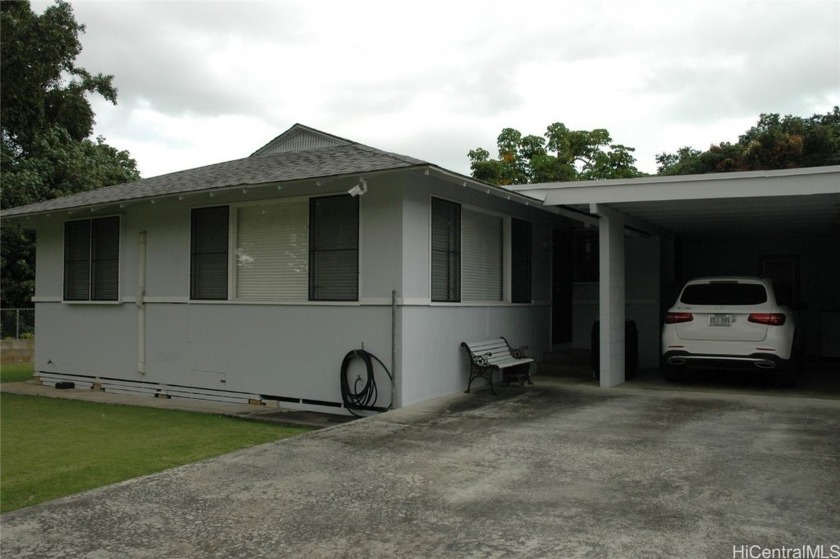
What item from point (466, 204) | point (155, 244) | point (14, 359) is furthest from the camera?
point (14, 359)

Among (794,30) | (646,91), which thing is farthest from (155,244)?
(646,91)

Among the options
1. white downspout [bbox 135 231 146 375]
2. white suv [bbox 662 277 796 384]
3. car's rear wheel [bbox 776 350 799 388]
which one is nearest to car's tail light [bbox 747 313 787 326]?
white suv [bbox 662 277 796 384]

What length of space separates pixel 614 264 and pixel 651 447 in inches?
176

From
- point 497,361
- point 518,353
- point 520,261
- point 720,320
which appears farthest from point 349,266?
point 720,320

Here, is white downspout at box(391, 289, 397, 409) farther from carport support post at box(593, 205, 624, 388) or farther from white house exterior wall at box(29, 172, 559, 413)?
carport support post at box(593, 205, 624, 388)

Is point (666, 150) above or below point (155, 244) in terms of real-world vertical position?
above

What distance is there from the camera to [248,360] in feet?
32.6

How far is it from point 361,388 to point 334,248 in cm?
191

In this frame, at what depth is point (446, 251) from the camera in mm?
9344

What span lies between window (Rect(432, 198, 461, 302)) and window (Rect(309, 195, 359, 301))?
107 centimetres

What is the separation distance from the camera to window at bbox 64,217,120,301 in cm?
1188

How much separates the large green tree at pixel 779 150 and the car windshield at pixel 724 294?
19.4 m

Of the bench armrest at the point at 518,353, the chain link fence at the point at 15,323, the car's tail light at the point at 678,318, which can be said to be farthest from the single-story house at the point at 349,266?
the chain link fence at the point at 15,323

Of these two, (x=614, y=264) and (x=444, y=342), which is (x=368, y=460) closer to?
(x=444, y=342)
